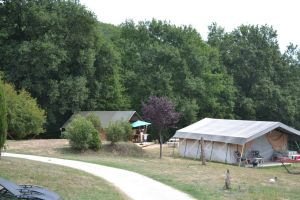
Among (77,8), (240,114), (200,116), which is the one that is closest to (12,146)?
(77,8)

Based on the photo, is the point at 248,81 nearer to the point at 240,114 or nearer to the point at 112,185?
the point at 240,114

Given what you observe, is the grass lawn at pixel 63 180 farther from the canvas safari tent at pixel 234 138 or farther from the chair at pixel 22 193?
the canvas safari tent at pixel 234 138

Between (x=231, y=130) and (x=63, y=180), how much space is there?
61.9 feet

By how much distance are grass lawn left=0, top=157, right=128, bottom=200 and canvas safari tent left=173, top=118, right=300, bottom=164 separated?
1530 cm

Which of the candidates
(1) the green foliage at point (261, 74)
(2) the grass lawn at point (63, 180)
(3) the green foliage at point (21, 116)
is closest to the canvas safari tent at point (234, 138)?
(3) the green foliage at point (21, 116)

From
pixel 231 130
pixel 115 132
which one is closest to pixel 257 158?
pixel 231 130

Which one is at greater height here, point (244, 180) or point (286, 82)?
point (286, 82)

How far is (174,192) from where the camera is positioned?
45.5 ft

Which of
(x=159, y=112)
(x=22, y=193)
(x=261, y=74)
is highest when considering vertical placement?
(x=261, y=74)

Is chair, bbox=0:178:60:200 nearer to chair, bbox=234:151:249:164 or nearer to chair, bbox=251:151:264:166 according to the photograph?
chair, bbox=234:151:249:164

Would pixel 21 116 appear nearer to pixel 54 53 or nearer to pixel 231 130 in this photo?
pixel 54 53

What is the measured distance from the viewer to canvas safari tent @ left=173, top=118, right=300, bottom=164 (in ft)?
96.6

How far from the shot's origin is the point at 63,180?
46.9 feet

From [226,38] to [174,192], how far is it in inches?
1977
